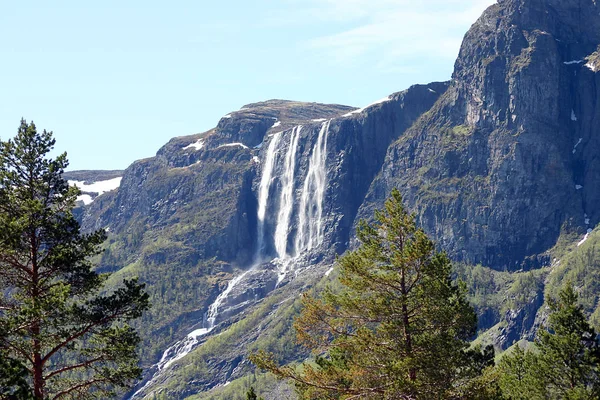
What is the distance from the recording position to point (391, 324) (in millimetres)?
33875

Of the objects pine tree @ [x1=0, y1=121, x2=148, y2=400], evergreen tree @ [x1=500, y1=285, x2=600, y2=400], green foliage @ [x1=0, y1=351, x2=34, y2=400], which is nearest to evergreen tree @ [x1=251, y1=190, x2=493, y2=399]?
pine tree @ [x1=0, y1=121, x2=148, y2=400]

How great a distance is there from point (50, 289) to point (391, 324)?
645 inches

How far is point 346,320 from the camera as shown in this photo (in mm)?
35406

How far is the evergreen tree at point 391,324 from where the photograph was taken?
32.9 m

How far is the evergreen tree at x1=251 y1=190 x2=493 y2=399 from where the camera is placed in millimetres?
32938

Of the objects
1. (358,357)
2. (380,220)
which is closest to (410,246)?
(380,220)

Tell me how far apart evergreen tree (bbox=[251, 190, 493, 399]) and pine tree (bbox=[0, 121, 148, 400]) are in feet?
24.4

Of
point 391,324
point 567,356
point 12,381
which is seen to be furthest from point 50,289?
point 567,356

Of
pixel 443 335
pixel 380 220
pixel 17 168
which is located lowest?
pixel 443 335

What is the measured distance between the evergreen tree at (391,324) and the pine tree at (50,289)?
7446 millimetres

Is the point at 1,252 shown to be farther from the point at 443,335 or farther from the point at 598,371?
the point at 598,371

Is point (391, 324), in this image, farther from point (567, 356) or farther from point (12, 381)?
point (567, 356)

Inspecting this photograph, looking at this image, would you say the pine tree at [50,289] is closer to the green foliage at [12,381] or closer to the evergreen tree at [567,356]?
the green foliage at [12,381]

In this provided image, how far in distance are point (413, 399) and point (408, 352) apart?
2.27 metres
